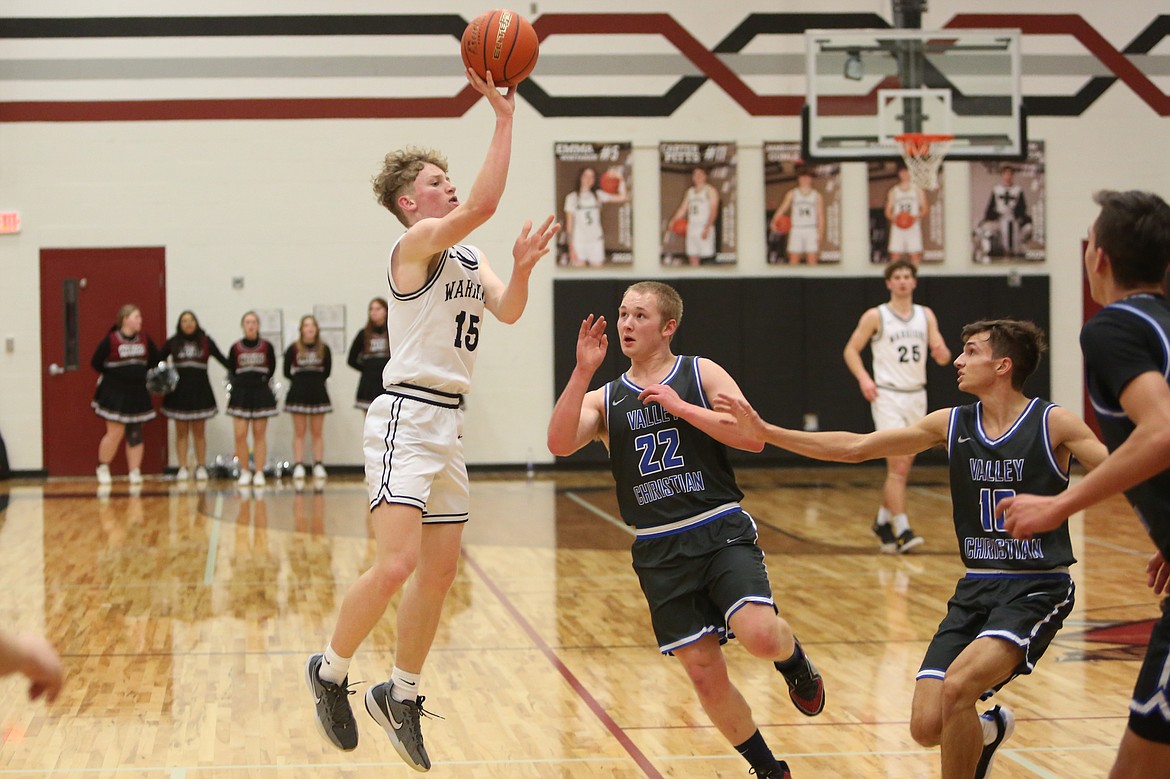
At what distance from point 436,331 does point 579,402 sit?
1.81 ft

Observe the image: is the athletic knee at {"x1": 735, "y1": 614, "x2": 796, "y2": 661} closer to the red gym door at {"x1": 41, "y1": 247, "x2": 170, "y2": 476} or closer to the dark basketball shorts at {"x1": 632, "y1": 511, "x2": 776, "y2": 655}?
the dark basketball shorts at {"x1": 632, "y1": 511, "x2": 776, "y2": 655}

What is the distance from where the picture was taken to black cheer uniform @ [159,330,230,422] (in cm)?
1482

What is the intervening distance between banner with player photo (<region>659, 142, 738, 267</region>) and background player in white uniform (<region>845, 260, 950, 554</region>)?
642 cm

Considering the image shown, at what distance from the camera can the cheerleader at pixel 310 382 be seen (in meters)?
15.0

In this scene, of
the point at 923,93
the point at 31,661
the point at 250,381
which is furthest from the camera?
the point at 250,381

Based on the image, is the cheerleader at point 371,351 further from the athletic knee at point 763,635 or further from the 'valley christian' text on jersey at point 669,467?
the athletic knee at point 763,635

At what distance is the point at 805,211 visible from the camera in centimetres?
1630

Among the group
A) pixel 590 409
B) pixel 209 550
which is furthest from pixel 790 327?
pixel 590 409

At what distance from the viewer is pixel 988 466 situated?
4.03 metres

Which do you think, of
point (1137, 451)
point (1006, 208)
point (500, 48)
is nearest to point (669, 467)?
point (500, 48)

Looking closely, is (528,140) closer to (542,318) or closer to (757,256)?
(542,318)

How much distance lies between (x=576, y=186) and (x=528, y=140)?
830 millimetres

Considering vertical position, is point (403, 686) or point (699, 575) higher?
point (699, 575)

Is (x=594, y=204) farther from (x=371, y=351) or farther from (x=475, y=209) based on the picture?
(x=475, y=209)
